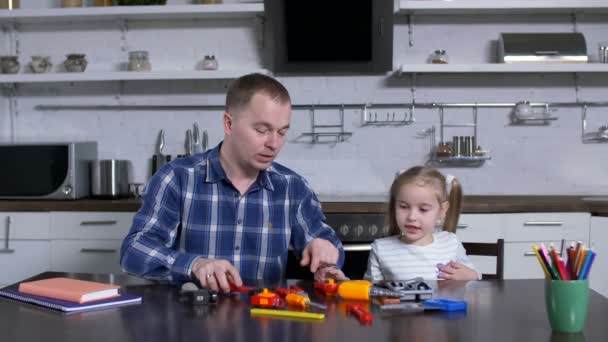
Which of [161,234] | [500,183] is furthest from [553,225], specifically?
[161,234]

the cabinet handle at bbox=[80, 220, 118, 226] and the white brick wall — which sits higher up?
the white brick wall

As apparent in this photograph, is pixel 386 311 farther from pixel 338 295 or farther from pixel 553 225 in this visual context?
pixel 553 225

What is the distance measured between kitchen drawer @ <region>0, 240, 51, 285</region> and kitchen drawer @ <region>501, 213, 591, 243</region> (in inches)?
84.1

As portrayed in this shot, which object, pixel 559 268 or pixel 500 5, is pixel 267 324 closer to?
pixel 559 268

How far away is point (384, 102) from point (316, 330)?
2.76 m

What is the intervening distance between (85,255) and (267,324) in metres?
2.34

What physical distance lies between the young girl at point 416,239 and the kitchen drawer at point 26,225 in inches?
78.7

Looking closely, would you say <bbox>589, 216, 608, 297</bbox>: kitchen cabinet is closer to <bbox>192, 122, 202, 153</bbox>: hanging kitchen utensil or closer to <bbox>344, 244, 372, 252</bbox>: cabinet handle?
<bbox>344, 244, 372, 252</bbox>: cabinet handle

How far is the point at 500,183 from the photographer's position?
13.0ft

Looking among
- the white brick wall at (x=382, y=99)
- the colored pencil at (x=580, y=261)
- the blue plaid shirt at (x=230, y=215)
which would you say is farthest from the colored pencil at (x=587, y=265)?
the white brick wall at (x=382, y=99)

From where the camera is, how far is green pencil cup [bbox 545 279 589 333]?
1.31m

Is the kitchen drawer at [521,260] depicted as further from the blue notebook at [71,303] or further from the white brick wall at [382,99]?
the blue notebook at [71,303]

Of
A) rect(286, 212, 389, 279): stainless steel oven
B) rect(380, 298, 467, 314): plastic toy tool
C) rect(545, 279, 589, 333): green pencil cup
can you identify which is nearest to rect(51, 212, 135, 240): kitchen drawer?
rect(286, 212, 389, 279): stainless steel oven

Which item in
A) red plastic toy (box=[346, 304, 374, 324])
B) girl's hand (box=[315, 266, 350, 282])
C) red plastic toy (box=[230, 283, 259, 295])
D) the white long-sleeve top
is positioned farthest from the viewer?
the white long-sleeve top
